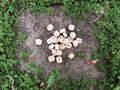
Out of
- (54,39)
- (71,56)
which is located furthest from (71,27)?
(71,56)

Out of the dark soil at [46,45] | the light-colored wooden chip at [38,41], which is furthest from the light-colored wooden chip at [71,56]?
the light-colored wooden chip at [38,41]

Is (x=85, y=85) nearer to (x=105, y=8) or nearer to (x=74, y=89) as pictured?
(x=74, y=89)

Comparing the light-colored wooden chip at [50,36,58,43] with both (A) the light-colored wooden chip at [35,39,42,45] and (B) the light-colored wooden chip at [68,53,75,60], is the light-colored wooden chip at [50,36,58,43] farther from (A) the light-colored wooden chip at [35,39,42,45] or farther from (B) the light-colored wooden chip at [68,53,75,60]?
(B) the light-colored wooden chip at [68,53,75,60]

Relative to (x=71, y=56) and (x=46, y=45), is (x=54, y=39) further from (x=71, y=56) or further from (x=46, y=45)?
(x=71, y=56)

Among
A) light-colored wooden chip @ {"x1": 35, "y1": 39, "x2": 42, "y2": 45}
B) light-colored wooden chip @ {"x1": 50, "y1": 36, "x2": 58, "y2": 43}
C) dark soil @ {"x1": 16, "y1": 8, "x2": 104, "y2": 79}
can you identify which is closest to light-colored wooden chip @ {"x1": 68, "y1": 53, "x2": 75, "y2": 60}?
dark soil @ {"x1": 16, "y1": 8, "x2": 104, "y2": 79}

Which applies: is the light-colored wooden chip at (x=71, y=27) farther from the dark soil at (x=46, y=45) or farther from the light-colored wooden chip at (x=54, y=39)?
the light-colored wooden chip at (x=54, y=39)

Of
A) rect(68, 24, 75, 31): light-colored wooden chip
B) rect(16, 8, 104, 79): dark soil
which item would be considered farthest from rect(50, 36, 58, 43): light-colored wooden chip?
rect(68, 24, 75, 31): light-colored wooden chip

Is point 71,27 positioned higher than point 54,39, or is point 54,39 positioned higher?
point 71,27

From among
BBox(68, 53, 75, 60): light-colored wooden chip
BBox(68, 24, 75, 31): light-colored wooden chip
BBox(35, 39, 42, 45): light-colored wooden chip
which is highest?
BBox(68, 24, 75, 31): light-colored wooden chip

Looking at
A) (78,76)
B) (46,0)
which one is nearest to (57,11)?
(46,0)

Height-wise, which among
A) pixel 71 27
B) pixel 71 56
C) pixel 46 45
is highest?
pixel 71 27

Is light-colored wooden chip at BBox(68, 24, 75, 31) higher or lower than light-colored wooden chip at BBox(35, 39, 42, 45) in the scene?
higher

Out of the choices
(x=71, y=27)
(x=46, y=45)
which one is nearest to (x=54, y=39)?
(x=46, y=45)
